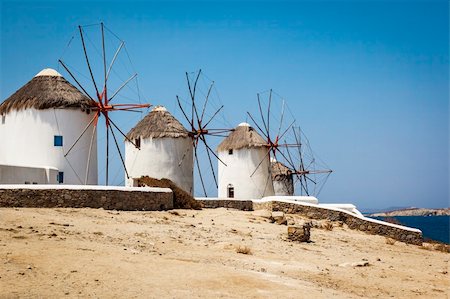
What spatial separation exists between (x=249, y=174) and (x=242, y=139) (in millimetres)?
2181

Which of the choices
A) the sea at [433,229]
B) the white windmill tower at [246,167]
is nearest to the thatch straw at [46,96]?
the white windmill tower at [246,167]

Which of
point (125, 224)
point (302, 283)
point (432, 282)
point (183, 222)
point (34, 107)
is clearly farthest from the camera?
point (34, 107)

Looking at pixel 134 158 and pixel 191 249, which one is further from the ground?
pixel 134 158

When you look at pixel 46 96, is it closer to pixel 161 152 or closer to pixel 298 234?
pixel 161 152

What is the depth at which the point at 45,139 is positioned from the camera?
24.0 metres

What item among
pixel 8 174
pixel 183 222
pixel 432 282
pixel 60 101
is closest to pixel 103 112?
pixel 60 101

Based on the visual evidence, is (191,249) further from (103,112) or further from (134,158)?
(134,158)

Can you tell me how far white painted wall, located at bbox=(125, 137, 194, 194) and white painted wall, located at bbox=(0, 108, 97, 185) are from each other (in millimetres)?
4931

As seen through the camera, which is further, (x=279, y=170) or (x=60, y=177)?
(x=279, y=170)

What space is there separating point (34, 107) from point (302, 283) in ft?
57.4

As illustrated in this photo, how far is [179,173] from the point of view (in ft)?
96.4

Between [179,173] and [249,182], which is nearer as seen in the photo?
[179,173]

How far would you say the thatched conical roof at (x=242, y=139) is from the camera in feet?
114

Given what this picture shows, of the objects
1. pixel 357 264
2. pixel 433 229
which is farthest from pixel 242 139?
pixel 433 229
